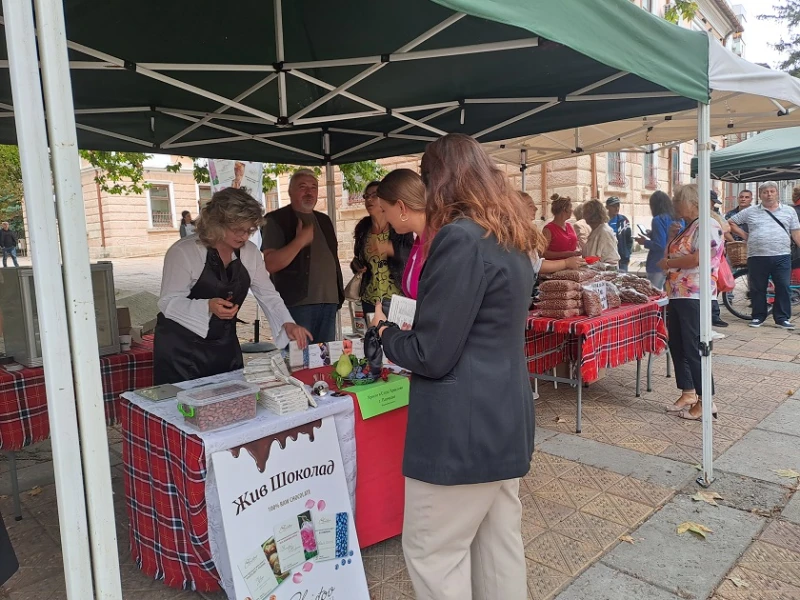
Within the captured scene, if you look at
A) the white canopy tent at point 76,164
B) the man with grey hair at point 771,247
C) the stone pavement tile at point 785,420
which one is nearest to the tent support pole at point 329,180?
the white canopy tent at point 76,164

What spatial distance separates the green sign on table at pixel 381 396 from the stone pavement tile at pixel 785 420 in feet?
10.1

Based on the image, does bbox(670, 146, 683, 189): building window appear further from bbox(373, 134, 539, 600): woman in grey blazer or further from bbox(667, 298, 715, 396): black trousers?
bbox(373, 134, 539, 600): woman in grey blazer

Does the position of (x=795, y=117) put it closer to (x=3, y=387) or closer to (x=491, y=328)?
(x=491, y=328)

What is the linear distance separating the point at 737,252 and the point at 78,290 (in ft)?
30.3

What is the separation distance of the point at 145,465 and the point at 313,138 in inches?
139

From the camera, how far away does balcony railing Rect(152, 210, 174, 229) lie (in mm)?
25344

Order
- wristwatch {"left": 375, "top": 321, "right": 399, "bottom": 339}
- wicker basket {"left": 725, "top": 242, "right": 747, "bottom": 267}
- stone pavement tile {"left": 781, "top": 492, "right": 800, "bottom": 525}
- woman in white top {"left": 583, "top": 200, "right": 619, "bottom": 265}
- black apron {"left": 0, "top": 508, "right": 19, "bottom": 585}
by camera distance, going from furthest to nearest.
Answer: wicker basket {"left": 725, "top": 242, "right": 747, "bottom": 267} < woman in white top {"left": 583, "top": 200, "right": 619, "bottom": 265} < stone pavement tile {"left": 781, "top": 492, "right": 800, "bottom": 525} < wristwatch {"left": 375, "top": 321, "right": 399, "bottom": 339} < black apron {"left": 0, "top": 508, "right": 19, "bottom": 585}

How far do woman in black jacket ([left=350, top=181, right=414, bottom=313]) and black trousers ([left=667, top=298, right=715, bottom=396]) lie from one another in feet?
6.52

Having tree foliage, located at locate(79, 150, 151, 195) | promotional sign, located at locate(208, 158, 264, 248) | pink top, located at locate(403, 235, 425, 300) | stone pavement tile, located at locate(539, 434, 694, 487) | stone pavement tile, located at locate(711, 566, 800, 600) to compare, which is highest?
tree foliage, located at locate(79, 150, 151, 195)

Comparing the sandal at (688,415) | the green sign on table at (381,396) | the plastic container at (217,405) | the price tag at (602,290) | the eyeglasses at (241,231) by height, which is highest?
the eyeglasses at (241,231)

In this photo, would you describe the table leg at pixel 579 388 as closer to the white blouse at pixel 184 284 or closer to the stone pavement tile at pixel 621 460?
the stone pavement tile at pixel 621 460

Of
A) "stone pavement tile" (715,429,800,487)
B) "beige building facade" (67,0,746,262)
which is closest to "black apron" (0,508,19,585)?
"stone pavement tile" (715,429,800,487)

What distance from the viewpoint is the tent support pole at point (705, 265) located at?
305 centimetres

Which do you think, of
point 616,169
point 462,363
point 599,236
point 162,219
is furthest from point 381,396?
point 162,219
